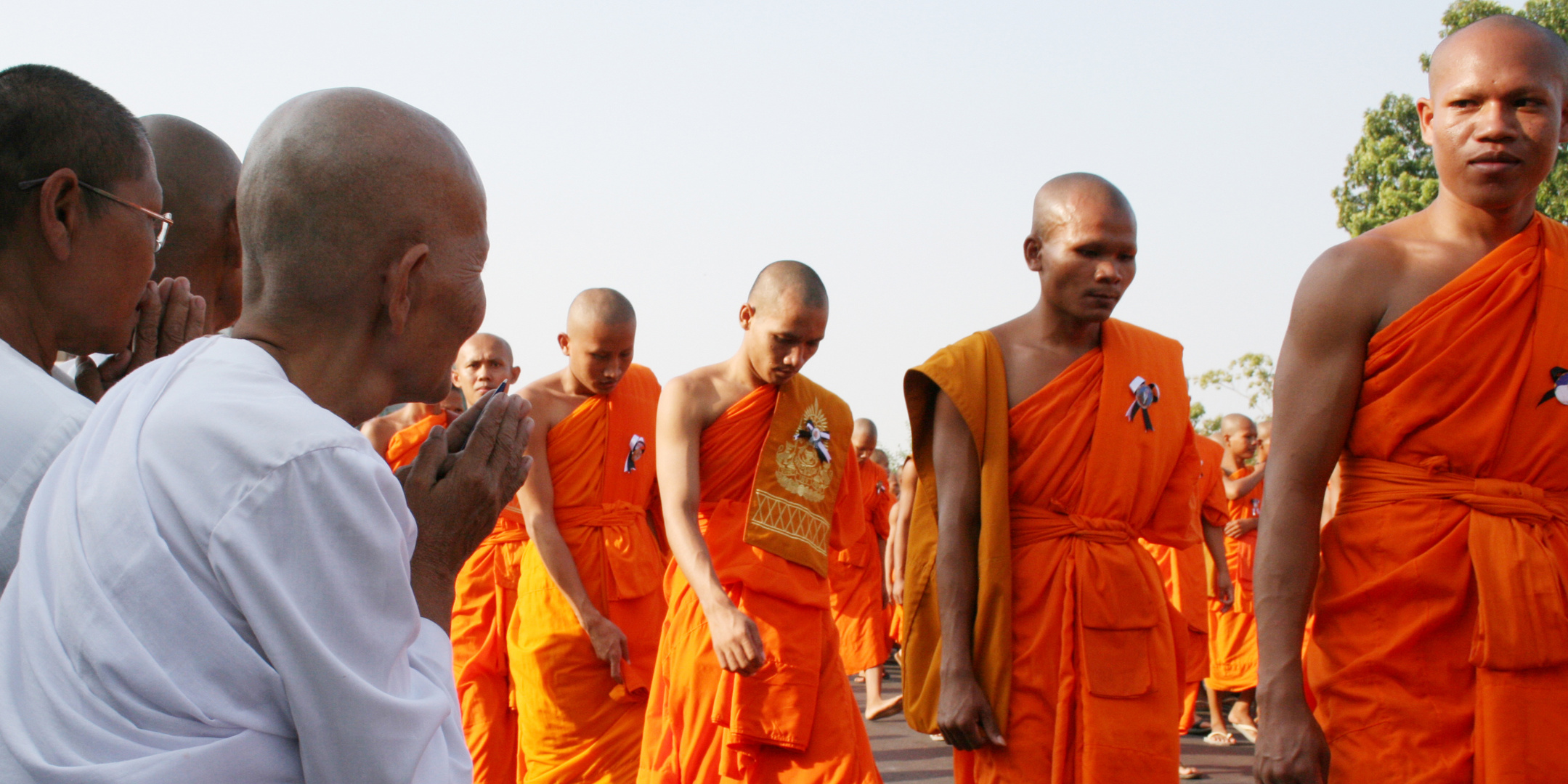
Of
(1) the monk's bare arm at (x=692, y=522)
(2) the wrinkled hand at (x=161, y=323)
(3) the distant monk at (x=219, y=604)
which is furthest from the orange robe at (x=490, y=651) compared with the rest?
(3) the distant monk at (x=219, y=604)

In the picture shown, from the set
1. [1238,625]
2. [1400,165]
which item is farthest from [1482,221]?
[1400,165]

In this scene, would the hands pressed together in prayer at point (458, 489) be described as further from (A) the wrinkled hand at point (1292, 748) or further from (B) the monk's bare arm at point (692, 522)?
(B) the monk's bare arm at point (692, 522)

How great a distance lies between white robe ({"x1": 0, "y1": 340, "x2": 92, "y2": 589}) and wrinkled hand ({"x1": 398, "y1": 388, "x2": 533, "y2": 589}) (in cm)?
56

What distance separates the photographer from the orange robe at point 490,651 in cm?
596

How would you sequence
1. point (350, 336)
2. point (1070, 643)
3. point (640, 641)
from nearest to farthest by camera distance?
point (350, 336) → point (1070, 643) → point (640, 641)

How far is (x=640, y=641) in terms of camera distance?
5.75 meters

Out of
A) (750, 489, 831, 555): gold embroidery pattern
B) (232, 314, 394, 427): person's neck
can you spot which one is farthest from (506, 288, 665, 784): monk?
(232, 314, 394, 427): person's neck

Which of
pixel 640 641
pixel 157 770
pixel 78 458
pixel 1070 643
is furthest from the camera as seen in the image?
pixel 640 641

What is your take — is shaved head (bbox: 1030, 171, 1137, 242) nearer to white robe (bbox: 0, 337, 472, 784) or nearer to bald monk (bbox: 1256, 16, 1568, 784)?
bald monk (bbox: 1256, 16, 1568, 784)

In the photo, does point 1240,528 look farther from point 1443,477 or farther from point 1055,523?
point 1443,477

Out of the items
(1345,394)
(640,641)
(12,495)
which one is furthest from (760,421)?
(12,495)

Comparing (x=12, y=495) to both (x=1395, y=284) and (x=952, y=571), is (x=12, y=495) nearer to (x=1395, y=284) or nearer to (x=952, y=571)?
(x=952, y=571)

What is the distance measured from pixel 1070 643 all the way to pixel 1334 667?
867 mm

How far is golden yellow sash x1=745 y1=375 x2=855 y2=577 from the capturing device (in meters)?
5.06
